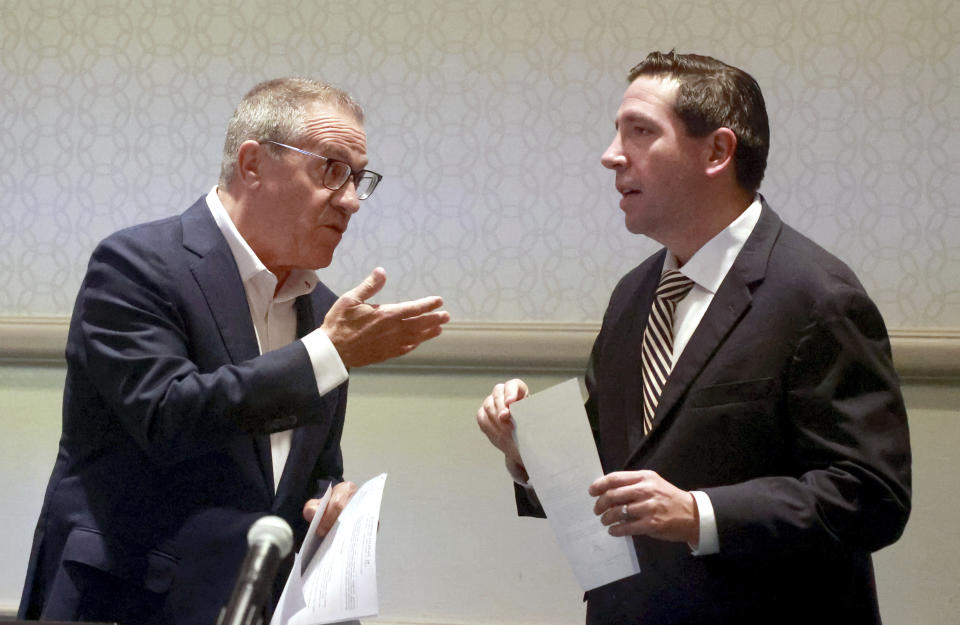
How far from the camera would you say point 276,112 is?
1.93 m

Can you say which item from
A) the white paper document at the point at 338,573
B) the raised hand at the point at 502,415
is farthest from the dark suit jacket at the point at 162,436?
the raised hand at the point at 502,415

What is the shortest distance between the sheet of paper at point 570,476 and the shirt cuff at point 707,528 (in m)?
0.10

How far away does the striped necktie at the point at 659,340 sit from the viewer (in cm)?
166

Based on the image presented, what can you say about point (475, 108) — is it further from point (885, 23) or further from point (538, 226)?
point (885, 23)

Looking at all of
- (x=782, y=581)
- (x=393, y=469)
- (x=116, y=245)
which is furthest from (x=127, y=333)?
(x=393, y=469)

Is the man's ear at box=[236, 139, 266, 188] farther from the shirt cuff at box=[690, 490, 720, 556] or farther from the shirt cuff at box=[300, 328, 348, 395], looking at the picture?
the shirt cuff at box=[690, 490, 720, 556]

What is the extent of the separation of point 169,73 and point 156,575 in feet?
6.38

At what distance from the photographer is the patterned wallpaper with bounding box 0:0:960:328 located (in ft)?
9.43

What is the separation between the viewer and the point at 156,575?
1656 mm

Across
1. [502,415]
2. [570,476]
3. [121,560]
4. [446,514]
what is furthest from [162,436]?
Answer: [446,514]

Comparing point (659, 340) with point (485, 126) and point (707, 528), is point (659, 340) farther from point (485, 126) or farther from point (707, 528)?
point (485, 126)

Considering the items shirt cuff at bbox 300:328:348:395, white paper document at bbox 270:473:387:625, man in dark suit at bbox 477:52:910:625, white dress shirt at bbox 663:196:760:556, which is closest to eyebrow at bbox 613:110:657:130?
man in dark suit at bbox 477:52:910:625

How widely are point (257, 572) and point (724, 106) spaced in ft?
3.66

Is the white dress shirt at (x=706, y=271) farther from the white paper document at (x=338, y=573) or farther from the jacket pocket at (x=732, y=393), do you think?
the white paper document at (x=338, y=573)
